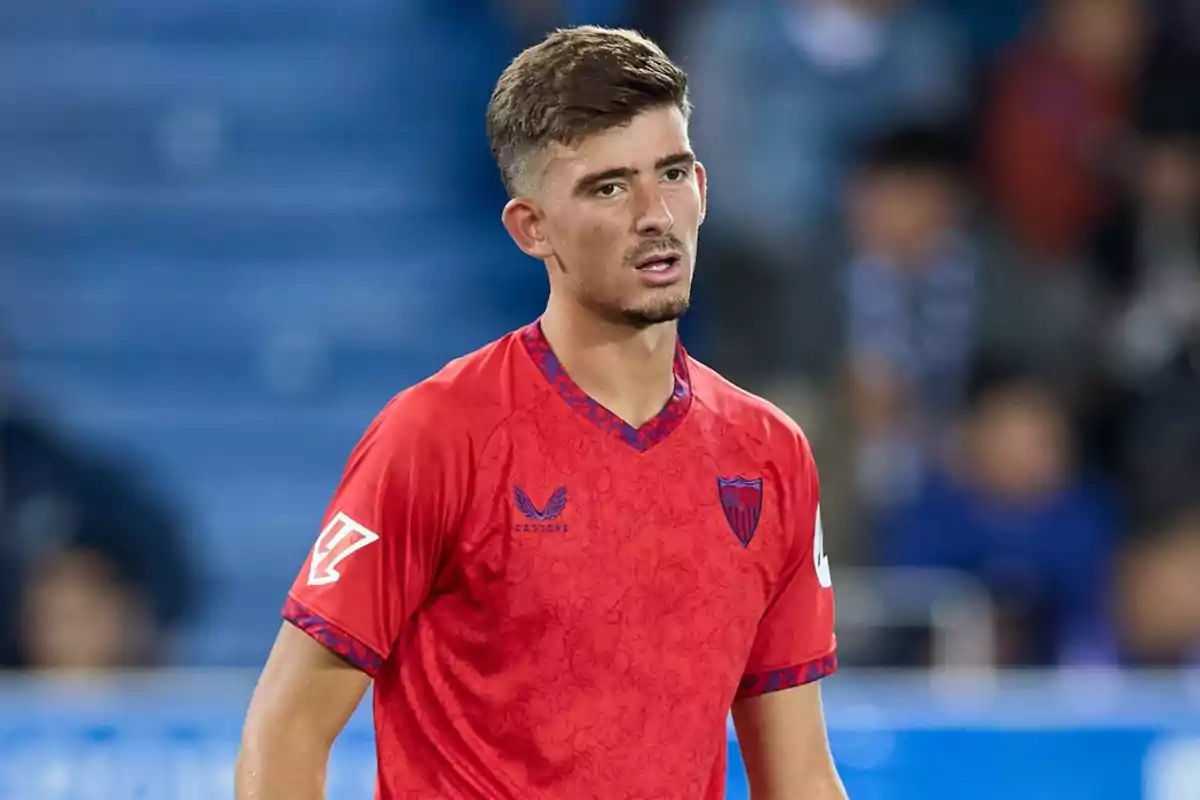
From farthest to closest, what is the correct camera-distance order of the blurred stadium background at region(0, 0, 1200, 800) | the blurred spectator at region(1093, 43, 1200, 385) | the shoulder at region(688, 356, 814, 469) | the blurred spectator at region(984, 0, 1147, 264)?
the blurred spectator at region(984, 0, 1147, 264)
the blurred spectator at region(1093, 43, 1200, 385)
the blurred stadium background at region(0, 0, 1200, 800)
the shoulder at region(688, 356, 814, 469)

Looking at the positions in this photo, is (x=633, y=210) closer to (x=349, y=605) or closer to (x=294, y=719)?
(x=349, y=605)

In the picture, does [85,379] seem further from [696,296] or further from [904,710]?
[904,710]

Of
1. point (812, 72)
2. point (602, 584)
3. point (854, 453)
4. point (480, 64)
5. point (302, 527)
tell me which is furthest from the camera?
point (480, 64)

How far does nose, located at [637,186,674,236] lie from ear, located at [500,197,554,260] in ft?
0.51

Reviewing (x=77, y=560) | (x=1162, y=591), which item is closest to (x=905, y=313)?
(x=1162, y=591)

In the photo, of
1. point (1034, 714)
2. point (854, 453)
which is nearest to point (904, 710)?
point (1034, 714)

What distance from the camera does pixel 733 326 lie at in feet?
22.7

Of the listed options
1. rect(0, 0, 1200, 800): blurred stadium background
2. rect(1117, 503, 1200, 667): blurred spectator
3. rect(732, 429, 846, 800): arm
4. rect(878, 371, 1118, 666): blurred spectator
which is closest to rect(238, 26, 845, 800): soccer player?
rect(732, 429, 846, 800): arm

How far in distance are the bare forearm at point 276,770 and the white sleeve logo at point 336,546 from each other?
0.66ft

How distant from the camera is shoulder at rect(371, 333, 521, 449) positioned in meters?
2.72

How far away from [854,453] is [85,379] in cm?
320

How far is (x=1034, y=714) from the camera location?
510 cm

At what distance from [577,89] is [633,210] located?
169 mm

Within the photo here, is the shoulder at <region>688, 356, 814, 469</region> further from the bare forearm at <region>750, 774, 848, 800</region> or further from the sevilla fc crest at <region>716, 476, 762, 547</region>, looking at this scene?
the bare forearm at <region>750, 774, 848, 800</region>
